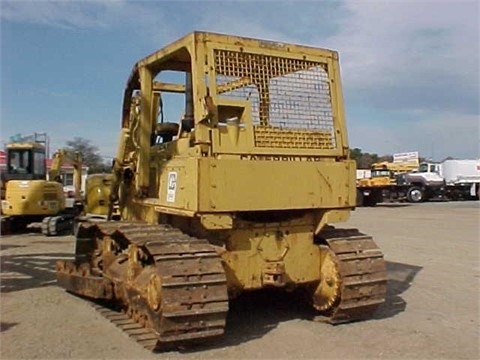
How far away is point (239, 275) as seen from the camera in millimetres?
5555

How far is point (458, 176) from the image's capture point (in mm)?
40812

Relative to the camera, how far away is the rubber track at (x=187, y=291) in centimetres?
482

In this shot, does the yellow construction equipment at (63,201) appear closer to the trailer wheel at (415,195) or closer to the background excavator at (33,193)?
the background excavator at (33,193)

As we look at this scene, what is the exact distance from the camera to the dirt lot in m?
5.10

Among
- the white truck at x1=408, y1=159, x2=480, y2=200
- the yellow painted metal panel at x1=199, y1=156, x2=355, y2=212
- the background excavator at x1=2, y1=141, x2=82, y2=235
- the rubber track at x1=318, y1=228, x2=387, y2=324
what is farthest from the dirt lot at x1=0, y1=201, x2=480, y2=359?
the white truck at x1=408, y1=159, x2=480, y2=200

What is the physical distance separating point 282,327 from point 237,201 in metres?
1.56

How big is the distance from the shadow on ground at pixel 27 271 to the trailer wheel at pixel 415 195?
29036mm

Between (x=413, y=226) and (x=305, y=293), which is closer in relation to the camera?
(x=305, y=293)

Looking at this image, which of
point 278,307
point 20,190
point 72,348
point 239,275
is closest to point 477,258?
point 278,307

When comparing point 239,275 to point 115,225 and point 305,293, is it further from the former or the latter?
point 115,225

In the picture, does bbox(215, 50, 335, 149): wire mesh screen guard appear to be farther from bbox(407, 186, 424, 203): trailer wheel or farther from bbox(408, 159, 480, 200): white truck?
bbox(408, 159, 480, 200): white truck

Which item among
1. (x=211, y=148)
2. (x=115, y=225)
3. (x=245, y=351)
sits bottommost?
(x=245, y=351)

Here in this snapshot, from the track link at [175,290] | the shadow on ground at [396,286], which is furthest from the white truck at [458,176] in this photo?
the track link at [175,290]

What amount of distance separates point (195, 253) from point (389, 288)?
3.88 m
